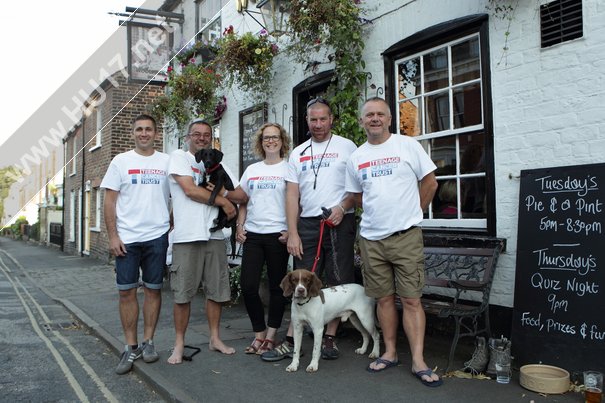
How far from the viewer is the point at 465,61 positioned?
5227 mm

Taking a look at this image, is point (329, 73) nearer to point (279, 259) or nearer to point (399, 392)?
point (279, 259)

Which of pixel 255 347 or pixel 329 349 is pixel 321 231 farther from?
pixel 255 347

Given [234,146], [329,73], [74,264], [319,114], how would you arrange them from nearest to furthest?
[319,114] < [329,73] < [234,146] < [74,264]

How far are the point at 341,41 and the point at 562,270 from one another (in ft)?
12.4

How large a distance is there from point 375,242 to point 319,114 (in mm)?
1236

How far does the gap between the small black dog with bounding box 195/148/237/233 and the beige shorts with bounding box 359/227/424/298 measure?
1339mm

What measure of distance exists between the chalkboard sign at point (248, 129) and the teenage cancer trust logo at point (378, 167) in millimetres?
4985

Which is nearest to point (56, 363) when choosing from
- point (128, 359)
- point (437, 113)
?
point (128, 359)

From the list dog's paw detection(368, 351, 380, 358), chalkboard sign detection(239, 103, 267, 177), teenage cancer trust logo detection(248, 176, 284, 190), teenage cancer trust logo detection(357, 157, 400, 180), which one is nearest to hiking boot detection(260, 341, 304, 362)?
dog's paw detection(368, 351, 380, 358)

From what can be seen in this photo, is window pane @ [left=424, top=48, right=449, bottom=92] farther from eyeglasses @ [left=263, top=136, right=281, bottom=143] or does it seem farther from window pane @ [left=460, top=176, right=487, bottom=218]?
eyeglasses @ [left=263, top=136, right=281, bottom=143]

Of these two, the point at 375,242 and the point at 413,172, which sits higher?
the point at 413,172

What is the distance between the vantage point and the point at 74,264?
1533 cm

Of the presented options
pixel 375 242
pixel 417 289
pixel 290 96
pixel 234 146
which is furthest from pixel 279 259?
pixel 234 146

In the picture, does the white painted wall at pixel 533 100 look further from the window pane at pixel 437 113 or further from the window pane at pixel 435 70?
the window pane at pixel 437 113
